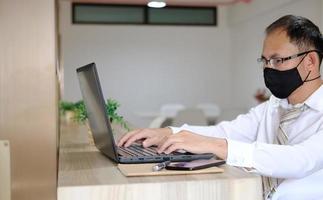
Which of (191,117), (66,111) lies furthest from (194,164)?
(191,117)

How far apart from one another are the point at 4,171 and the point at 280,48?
104cm

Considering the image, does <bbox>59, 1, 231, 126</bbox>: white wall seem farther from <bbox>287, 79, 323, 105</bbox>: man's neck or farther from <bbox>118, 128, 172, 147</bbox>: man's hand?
<bbox>118, 128, 172, 147</bbox>: man's hand

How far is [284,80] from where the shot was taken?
1.48 meters

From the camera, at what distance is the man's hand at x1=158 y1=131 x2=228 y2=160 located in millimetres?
1067

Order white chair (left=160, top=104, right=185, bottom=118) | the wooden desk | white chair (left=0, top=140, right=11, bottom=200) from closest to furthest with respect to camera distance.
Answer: the wooden desk, white chair (left=0, top=140, right=11, bottom=200), white chair (left=160, top=104, right=185, bottom=118)

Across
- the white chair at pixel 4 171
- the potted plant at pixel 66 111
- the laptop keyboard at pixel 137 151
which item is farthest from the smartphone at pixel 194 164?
the potted plant at pixel 66 111

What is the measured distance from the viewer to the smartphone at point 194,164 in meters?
0.96

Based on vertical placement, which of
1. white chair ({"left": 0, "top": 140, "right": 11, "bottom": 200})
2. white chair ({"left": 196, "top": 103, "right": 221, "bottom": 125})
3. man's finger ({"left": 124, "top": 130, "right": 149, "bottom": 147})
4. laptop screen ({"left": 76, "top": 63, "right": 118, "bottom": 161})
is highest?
laptop screen ({"left": 76, "top": 63, "right": 118, "bottom": 161})

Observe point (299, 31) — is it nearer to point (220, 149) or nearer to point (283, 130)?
point (283, 130)

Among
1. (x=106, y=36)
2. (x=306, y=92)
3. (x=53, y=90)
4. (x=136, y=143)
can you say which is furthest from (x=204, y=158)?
(x=106, y=36)

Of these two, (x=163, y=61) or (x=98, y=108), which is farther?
(x=163, y=61)

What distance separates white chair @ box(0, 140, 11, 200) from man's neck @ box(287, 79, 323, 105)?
101cm

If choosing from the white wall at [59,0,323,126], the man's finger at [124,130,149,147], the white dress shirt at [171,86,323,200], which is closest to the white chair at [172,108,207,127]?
the white wall at [59,0,323,126]

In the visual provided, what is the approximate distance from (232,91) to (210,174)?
22.4 feet
